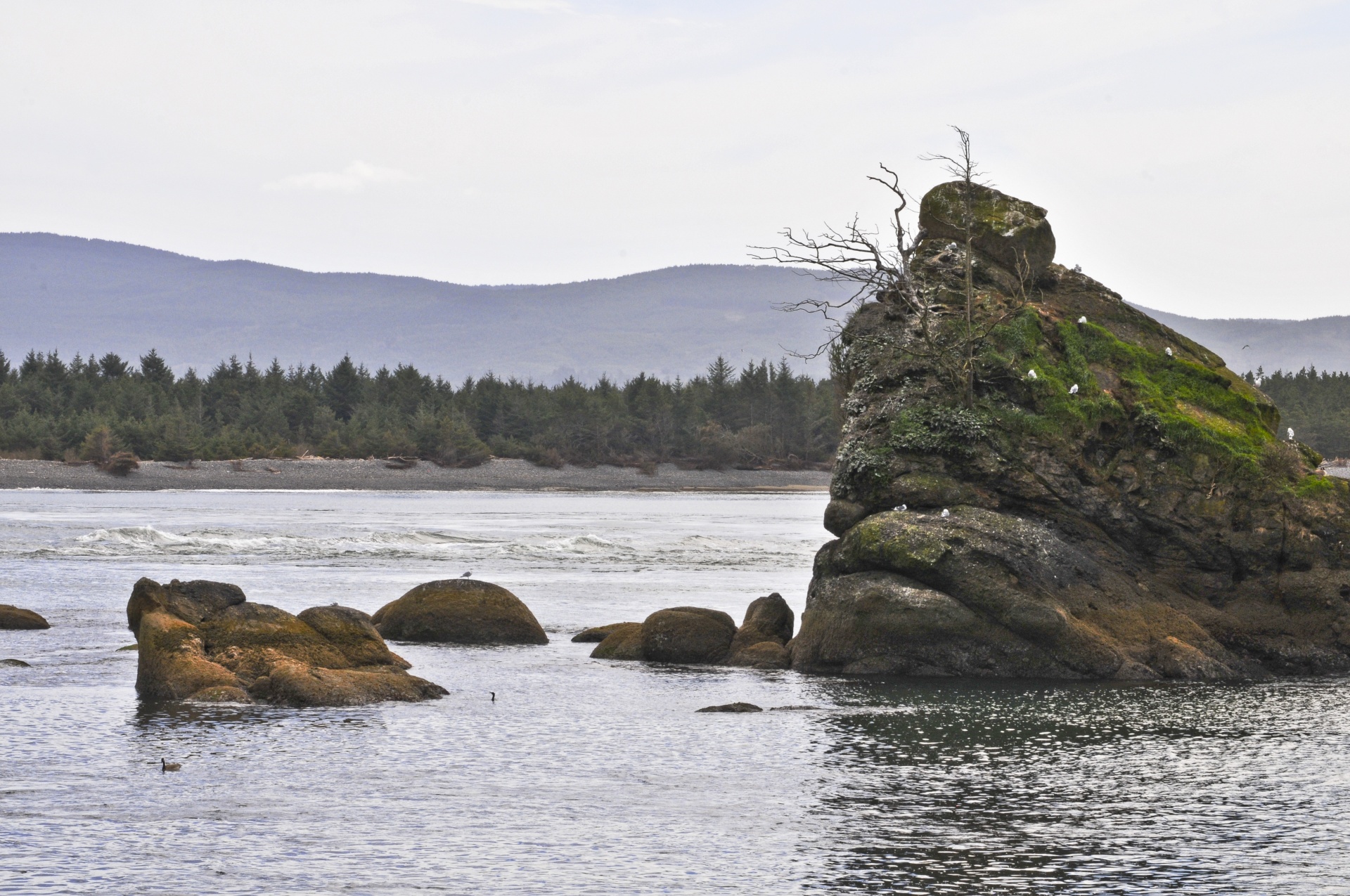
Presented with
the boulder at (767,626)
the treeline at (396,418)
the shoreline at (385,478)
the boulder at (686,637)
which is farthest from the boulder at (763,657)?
the treeline at (396,418)

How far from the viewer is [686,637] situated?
26.7 metres

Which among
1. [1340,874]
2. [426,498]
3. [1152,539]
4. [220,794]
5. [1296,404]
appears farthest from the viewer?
[1296,404]

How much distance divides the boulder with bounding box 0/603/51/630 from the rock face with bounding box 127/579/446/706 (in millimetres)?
6357

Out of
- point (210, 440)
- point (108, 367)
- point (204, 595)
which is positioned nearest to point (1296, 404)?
point (210, 440)

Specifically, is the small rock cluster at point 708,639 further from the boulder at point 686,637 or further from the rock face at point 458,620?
the rock face at point 458,620

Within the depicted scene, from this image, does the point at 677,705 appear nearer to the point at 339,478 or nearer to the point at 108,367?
the point at 339,478

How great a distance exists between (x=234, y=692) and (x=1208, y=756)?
45.7 feet

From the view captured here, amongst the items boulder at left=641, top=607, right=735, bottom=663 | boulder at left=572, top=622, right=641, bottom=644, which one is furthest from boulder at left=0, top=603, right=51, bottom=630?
boulder at left=641, top=607, right=735, bottom=663

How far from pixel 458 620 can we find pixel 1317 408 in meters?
157

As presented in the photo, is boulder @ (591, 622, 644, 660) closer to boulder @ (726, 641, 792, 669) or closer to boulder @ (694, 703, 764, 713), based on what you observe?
boulder @ (726, 641, 792, 669)

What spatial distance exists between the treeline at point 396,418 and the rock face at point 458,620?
292 ft

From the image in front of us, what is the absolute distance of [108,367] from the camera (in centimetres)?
14725

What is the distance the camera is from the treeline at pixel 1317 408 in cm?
15225

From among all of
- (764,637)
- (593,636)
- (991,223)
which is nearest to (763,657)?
(764,637)
